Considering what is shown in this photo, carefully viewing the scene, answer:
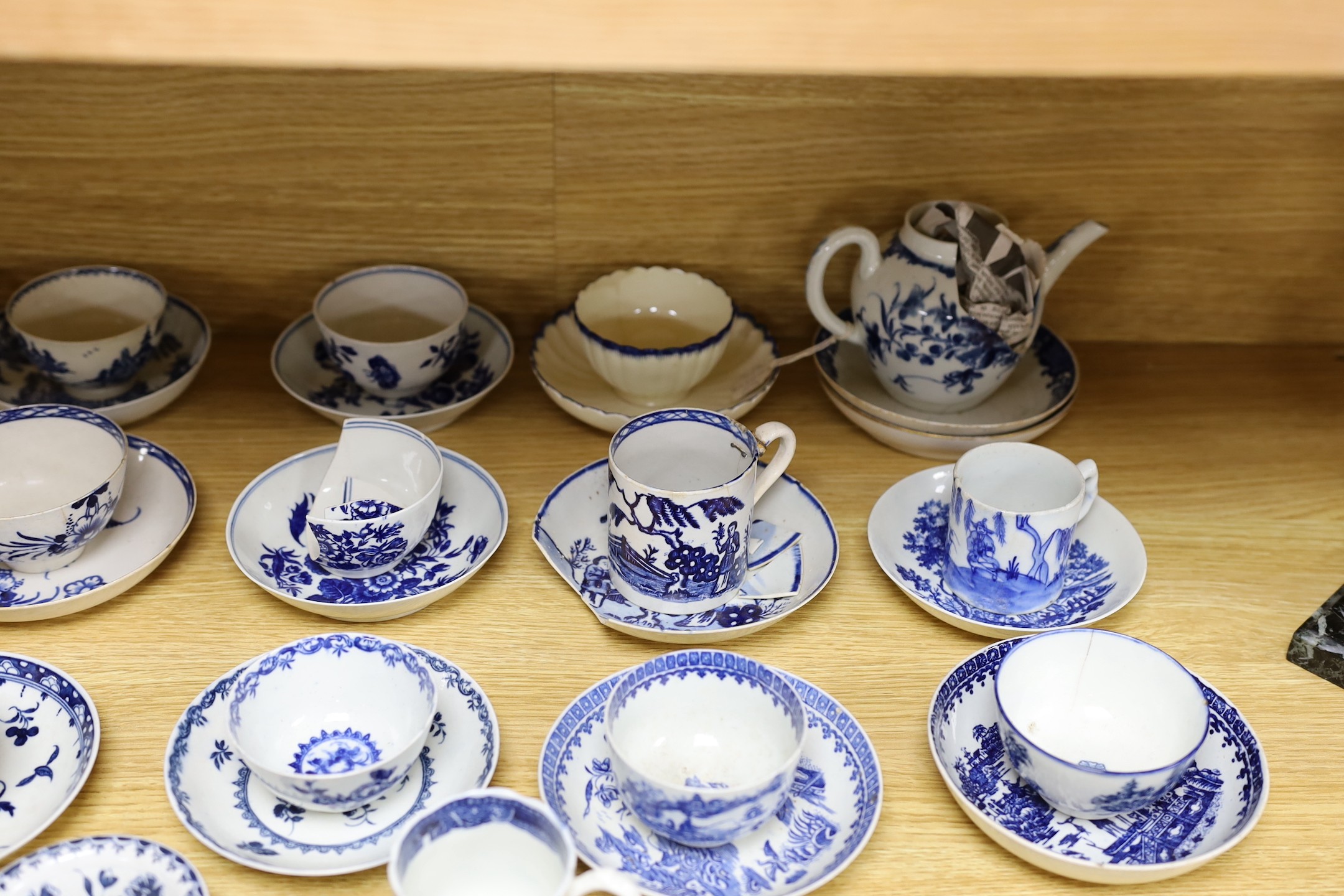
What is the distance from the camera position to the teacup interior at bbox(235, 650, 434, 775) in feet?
2.48

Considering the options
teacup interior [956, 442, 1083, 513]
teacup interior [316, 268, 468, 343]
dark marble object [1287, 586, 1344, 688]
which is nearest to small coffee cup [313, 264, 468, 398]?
teacup interior [316, 268, 468, 343]

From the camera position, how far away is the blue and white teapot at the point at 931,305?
36.9 inches

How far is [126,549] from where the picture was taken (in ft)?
2.95

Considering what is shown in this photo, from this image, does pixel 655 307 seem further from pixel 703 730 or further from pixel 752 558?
pixel 703 730

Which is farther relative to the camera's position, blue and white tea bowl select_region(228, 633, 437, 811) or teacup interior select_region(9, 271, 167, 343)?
teacup interior select_region(9, 271, 167, 343)

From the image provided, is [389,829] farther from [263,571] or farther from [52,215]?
[52,215]

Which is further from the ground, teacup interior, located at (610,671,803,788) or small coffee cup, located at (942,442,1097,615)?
small coffee cup, located at (942,442,1097,615)

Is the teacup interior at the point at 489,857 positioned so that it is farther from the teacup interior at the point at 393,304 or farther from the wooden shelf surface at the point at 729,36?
the teacup interior at the point at 393,304

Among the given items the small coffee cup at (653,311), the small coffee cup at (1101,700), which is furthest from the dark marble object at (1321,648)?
the small coffee cup at (653,311)

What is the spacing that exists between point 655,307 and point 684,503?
0.97 ft

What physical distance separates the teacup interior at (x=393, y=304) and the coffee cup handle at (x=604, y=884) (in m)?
0.58

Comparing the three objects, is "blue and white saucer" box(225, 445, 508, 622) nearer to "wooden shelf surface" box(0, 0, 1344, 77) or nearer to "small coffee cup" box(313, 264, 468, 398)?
"small coffee cup" box(313, 264, 468, 398)

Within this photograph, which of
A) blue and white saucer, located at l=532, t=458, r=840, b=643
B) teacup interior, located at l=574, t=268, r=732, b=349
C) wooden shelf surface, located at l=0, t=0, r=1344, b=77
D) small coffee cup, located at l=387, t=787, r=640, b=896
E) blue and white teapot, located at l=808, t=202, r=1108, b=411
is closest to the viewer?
wooden shelf surface, located at l=0, t=0, r=1344, b=77

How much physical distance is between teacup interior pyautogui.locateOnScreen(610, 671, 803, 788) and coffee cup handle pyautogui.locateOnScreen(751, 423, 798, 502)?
0.15 metres
